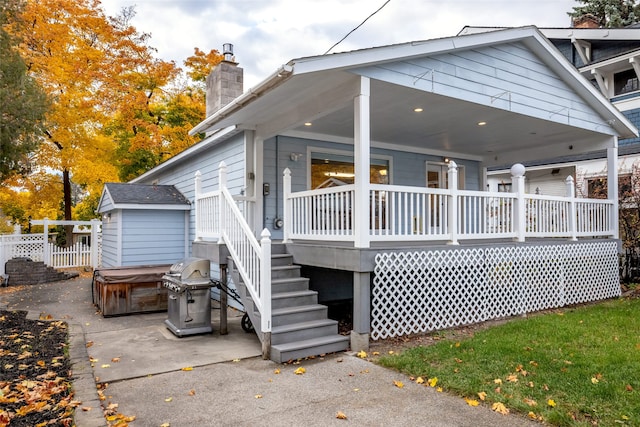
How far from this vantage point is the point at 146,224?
1032 centimetres

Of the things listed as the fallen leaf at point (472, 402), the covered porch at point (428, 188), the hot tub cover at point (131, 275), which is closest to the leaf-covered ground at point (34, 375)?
the hot tub cover at point (131, 275)

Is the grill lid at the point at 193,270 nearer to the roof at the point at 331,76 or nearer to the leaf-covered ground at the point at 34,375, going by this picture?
the leaf-covered ground at the point at 34,375

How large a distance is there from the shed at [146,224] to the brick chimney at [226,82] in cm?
267

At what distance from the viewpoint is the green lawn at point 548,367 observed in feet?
11.1

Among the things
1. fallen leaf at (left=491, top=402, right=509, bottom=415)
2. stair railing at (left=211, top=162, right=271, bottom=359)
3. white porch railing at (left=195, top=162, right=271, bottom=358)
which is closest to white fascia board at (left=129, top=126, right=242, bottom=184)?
white porch railing at (left=195, top=162, right=271, bottom=358)

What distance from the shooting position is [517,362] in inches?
177

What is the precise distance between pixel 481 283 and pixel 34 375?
6.05 meters

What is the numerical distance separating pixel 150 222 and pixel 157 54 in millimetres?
9505

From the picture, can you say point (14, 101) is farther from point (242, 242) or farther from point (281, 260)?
point (281, 260)

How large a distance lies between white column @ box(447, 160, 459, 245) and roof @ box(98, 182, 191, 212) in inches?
267

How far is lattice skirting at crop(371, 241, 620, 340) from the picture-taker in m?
5.88

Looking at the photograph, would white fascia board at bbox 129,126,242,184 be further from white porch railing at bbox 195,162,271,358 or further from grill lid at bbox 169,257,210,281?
grill lid at bbox 169,257,210,281

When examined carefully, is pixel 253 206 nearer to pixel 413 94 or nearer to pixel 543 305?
pixel 413 94

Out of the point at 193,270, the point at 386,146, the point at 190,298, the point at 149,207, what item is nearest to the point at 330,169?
the point at 386,146
